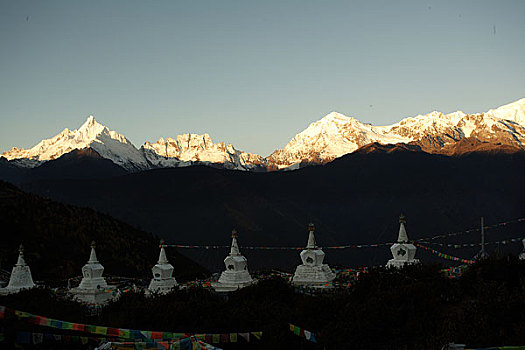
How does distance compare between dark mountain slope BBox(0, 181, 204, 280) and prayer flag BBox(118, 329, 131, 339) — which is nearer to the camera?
prayer flag BBox(118, 329, 131, 339)

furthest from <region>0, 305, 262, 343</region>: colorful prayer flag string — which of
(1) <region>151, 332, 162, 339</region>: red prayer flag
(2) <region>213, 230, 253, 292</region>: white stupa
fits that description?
(2) <region>213, 230, 253, 292</region>: white stupa

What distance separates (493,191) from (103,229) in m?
163

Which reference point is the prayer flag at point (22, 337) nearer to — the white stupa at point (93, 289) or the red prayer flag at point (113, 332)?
the red prayer flag at point (113, 332)

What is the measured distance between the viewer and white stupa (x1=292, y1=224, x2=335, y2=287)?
2683 cm

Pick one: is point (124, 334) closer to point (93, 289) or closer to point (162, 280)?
point (162, 280)

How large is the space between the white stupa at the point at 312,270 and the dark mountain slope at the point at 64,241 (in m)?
24.6

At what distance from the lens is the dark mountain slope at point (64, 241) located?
162 feet

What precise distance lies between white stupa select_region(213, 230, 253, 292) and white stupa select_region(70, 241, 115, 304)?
22.5ft

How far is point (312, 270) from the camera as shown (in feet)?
89.0

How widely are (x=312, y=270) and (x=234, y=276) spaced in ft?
13.0

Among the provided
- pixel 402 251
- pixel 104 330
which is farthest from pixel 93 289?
pixel 402 251

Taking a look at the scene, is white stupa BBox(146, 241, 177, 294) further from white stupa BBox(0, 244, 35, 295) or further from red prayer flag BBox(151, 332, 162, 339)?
red prayer flag BBox(151, 332, 162, 339)

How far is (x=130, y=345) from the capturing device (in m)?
17.2

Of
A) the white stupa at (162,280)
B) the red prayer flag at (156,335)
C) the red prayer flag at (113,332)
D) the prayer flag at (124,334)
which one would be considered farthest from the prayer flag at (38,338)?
the white stupa at (162,280)
